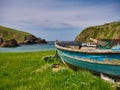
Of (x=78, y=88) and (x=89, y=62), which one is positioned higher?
(x=89, y=62)

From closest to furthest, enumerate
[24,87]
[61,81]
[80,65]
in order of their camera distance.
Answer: [24,87] < [61,81] < [80,65]

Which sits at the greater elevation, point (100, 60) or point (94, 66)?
point (100, 60)

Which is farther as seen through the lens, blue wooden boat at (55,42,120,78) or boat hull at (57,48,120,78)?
boat hull at (57,48,120,78)

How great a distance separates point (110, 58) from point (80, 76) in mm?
1866

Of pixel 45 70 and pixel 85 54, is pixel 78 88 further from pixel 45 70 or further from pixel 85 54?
pixel 45 70

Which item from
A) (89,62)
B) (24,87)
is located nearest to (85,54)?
(89,62)

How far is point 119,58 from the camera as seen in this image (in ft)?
32.1

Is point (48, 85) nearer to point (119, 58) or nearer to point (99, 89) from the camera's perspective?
point (99, 89)

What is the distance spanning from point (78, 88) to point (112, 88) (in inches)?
59.3

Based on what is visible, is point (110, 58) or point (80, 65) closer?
point (110, 58)

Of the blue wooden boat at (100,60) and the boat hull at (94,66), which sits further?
the boat hull at (94,66)

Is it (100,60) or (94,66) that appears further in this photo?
(94,66)

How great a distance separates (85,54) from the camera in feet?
39.3

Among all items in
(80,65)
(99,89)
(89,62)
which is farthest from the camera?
(80,65)
